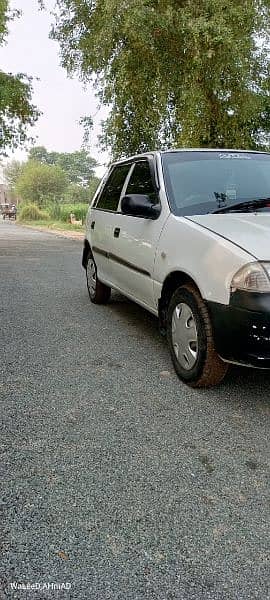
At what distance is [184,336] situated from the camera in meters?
3.39

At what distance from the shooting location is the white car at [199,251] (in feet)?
9.21

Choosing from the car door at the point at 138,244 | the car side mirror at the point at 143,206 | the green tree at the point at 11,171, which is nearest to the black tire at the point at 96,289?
the car door at the point at 138,244

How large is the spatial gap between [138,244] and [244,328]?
66.0 inches

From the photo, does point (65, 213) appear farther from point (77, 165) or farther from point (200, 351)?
point (77, 165)

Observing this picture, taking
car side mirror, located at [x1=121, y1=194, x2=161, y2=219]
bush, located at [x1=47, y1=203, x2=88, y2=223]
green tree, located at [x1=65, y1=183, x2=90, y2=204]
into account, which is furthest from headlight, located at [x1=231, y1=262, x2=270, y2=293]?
green tree, located at [x1=65, y1=183, x2=90, y2=204]

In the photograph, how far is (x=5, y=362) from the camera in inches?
152

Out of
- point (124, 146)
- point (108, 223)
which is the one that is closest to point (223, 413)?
point (108, 223)

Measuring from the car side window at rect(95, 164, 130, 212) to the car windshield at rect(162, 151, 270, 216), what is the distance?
928 millimetres

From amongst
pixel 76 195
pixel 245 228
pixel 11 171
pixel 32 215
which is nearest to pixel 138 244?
pixel 245 228

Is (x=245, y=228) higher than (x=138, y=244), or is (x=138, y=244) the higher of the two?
(x=245, y=228)

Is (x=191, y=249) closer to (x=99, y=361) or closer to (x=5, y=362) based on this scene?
(x=99, y=361)

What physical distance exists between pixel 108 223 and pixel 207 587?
397 centimetres

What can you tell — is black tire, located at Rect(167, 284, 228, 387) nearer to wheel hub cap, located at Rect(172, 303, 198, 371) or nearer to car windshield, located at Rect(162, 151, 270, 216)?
wheel hub cap, located at Rect(172, 303, 198, 371)

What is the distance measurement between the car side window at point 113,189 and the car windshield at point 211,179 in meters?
0.93
